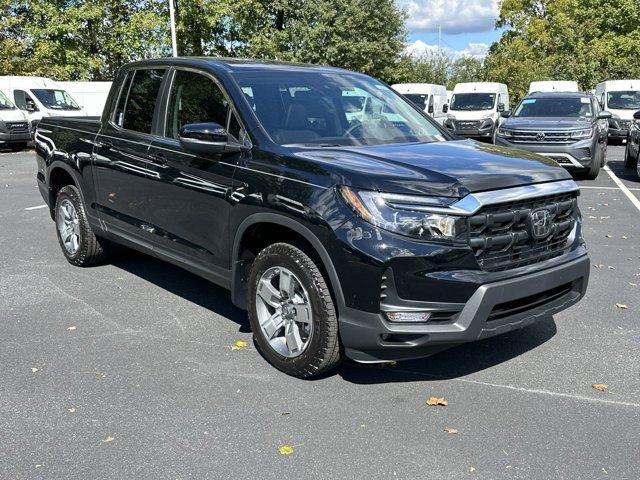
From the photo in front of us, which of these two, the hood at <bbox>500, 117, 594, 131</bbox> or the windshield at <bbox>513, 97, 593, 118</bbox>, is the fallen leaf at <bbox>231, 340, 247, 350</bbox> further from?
the windshield at <bbox>513, 97, 593, 118</bbox>

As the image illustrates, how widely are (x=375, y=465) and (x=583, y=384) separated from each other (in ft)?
5.11

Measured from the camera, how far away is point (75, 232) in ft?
21.0

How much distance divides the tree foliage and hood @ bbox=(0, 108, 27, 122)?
29.8 metres

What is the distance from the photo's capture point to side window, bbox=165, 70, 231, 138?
4547 millimetres

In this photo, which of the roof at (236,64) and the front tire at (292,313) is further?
the roof at (236,64)

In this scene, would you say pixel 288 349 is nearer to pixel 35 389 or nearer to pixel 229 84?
pixel 35 389

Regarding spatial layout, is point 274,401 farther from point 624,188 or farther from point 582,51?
point 582,51

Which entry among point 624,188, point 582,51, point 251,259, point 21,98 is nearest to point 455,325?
point 251,259

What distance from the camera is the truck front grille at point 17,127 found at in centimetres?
2008

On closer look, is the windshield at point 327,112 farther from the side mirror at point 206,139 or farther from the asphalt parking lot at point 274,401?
the asphalt parking lot at point 274,401

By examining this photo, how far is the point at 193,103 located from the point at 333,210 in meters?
1.78

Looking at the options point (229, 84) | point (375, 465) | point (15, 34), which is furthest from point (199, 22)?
point (375, 465)

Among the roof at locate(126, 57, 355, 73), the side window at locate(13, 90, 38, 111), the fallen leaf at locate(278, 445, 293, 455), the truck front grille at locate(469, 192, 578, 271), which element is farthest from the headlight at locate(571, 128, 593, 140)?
the side window at locate(13, 90, 38, 111)

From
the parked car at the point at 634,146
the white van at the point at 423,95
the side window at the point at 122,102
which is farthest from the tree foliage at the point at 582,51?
the side window at the point at 122,102
